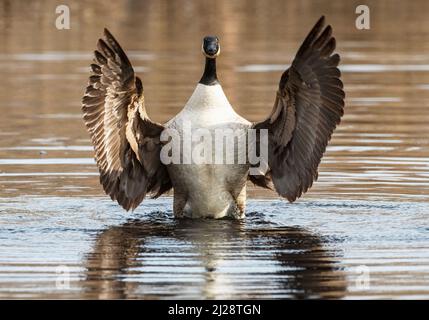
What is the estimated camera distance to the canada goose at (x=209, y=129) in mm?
11984

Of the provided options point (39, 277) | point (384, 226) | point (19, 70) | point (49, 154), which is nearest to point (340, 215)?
point (384, 226)

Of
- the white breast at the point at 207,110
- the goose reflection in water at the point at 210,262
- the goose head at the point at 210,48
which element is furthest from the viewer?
the goose head at the point at 210,48

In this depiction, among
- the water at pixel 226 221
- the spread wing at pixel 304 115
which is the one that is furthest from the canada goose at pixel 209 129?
the water at pixel 226 221

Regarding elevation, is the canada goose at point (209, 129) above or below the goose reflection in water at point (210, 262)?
above

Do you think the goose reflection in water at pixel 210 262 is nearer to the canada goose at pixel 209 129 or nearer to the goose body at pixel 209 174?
the goose body at pixel 209 174

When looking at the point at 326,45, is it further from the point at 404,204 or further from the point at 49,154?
the point at 49,154

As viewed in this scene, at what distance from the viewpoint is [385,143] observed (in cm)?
1656

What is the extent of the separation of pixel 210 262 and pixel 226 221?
2.11 metres

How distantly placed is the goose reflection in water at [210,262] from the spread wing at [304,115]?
0.54 metres

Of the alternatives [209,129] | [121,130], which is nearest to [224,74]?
[121,130]

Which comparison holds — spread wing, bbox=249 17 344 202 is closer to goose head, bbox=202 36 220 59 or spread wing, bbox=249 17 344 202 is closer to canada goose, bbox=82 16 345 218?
canada goose, bbox=82 16 345 218

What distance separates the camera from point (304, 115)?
12305mm

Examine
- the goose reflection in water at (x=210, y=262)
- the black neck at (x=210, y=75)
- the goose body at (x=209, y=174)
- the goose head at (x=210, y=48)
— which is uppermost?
the goose head at (x=210, y=48)

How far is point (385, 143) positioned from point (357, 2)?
1945 cm
